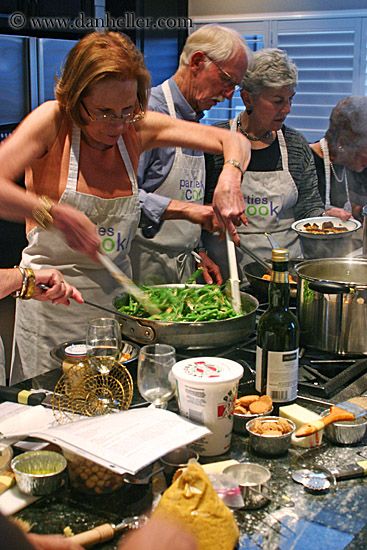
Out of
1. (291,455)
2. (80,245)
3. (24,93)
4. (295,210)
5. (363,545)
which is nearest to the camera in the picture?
(363,545)

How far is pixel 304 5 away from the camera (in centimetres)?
496

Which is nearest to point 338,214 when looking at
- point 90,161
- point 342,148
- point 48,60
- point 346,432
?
point 342,148

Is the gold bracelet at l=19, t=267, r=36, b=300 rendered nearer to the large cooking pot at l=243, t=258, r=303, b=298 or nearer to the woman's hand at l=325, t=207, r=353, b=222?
the large cooking pot at l=243, t=258, r=303, b=298

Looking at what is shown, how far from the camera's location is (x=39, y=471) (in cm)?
110

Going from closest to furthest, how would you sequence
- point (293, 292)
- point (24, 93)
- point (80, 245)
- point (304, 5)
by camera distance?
point (80, 245) → point (293, 292) → point (24, 93) → point (304, 5)

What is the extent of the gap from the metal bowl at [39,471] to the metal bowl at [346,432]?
1.84 feet

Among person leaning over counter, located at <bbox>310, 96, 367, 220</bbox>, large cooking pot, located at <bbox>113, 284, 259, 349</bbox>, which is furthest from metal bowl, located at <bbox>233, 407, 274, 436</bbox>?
person leaning over counter, located at <bbox>310, 96, 367, 220</bbox>

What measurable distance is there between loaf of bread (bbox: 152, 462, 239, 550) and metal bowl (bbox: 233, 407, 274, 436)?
14.2 inches

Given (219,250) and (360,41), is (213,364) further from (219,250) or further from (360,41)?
(360,41)

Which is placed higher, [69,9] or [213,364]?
[69,9]

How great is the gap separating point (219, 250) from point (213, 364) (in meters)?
1.96

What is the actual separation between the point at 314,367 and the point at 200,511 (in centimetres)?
80

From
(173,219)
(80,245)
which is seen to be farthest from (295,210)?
(80,245)

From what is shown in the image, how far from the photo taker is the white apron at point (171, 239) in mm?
2760
